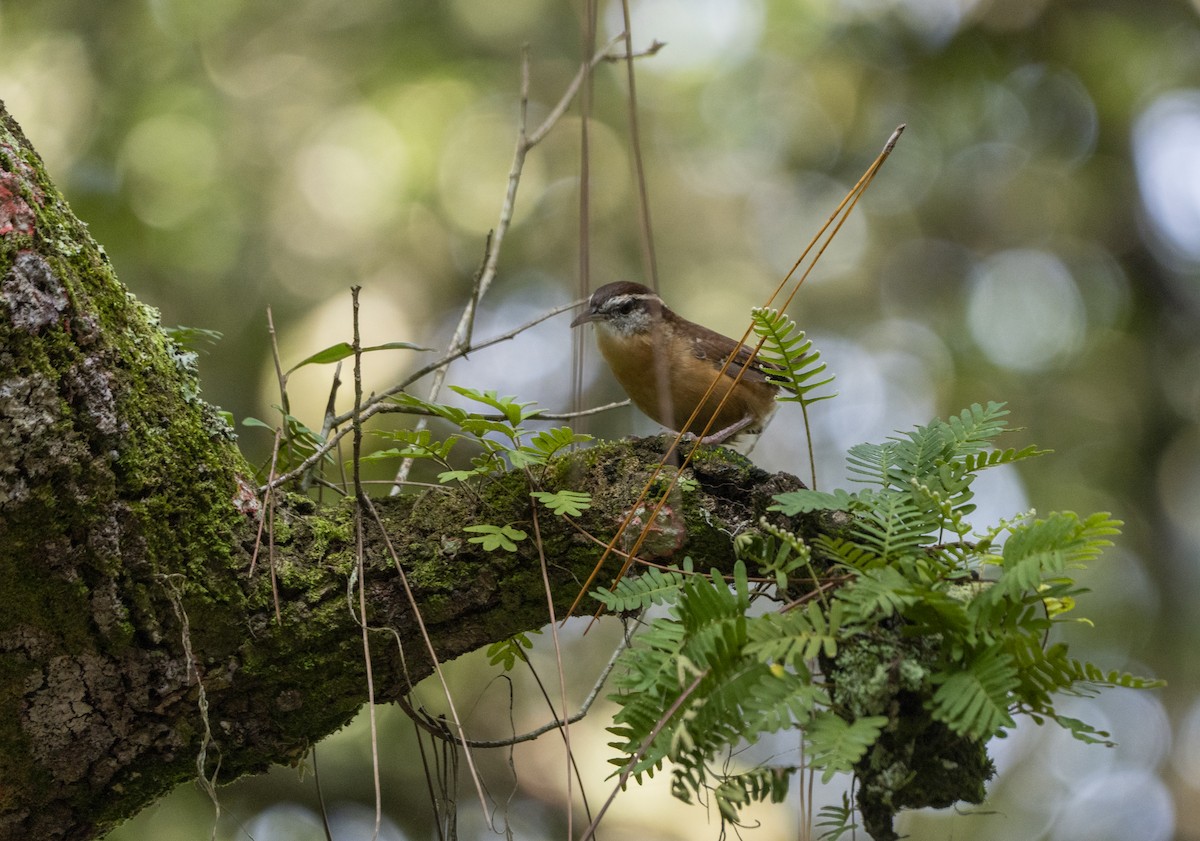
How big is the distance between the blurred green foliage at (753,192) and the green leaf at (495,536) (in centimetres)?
428

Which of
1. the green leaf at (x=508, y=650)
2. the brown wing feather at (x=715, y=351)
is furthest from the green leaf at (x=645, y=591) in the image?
the brown wing feather at (x=715, y=351)

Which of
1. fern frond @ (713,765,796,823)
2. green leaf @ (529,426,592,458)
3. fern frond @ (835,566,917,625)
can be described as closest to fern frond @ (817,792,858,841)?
fern frond @ (713,765,796,823)

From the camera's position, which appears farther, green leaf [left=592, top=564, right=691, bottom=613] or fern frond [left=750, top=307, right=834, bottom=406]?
fern frond [left=750, top=307, right=834, bottom=406]

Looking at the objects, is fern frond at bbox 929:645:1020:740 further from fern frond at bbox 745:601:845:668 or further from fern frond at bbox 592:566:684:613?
fern frond at bbox 592:566:684:613

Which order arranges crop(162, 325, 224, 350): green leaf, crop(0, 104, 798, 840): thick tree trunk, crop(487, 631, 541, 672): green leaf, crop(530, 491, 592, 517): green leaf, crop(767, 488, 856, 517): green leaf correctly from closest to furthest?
crop(0, 104, 798, 840): thick tree trunk < crop(767, 488, 856, 517): green leaf < crop(530, 491, 592, 517): green leaf < crop(162, 325, 224, 350): green leaf < crop(487, 631, 541, 672): green leaf

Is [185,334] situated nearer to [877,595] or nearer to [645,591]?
[645,591]

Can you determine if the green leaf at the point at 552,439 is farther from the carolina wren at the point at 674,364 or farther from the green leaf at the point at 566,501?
the carolina wren at the point at 674,364

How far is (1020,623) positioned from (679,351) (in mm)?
2373

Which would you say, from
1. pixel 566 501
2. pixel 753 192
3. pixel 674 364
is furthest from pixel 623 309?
pixel 753 192

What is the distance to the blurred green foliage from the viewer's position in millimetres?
6438

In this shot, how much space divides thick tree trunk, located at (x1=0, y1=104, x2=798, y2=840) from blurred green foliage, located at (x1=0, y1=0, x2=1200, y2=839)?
4.18 meters

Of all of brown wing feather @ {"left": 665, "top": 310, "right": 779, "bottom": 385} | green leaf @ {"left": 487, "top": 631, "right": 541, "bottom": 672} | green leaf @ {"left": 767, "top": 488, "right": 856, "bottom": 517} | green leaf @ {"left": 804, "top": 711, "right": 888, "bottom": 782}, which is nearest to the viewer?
green leaf @ {"left": 804, "top": 711, "right": 888, "bottom": 782}

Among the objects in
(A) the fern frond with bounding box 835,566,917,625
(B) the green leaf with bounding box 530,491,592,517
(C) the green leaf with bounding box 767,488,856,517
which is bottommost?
(A) the fern frond with bounding box 835,566,917,625

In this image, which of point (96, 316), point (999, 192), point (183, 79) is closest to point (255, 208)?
point (183, 79)
